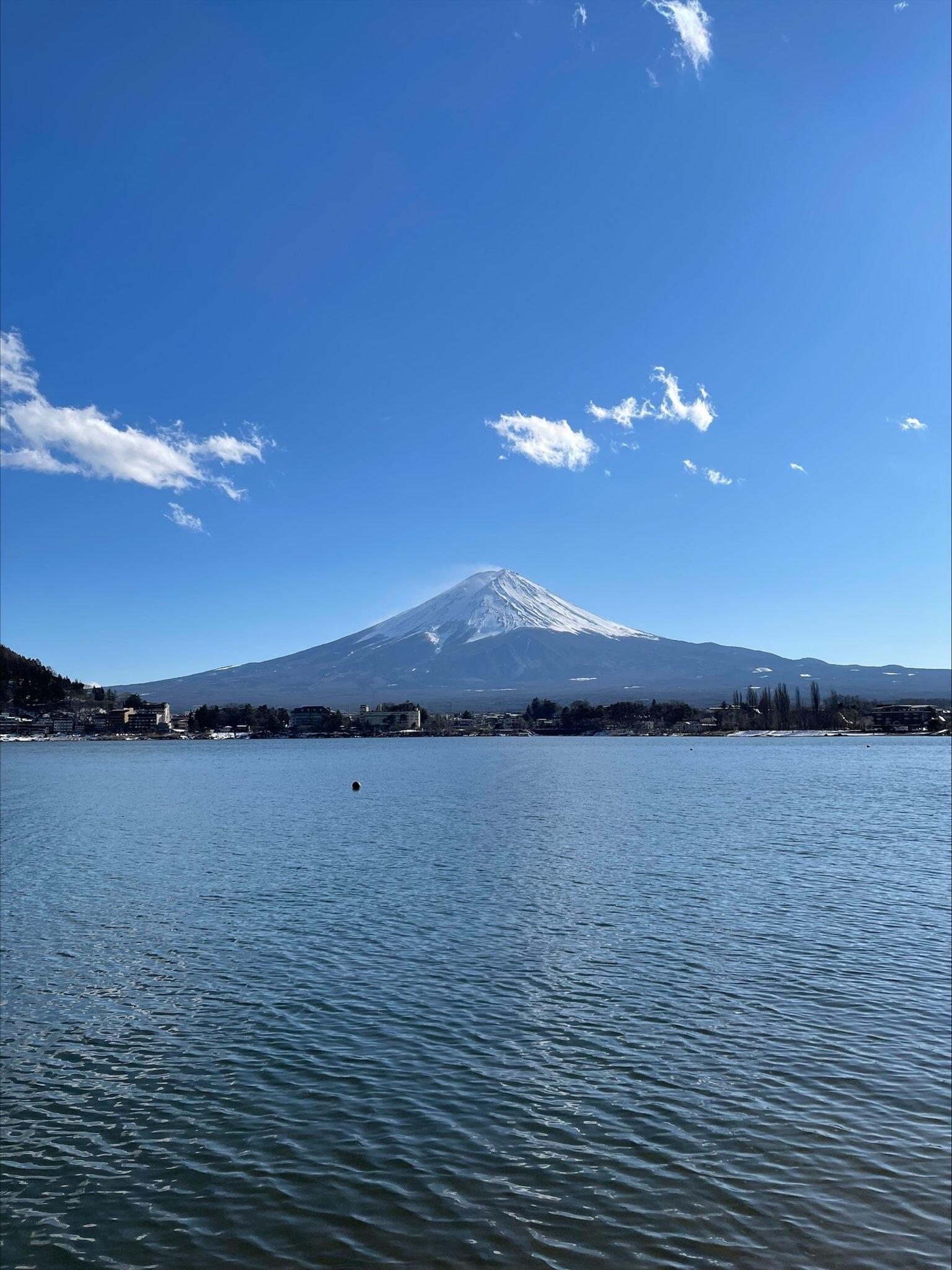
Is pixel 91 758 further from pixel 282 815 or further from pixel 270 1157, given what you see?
pixel 270 1157

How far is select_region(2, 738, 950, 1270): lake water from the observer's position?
965 cm

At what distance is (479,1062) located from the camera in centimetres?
1394

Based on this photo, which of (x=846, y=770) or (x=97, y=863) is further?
(x=846, y=770)

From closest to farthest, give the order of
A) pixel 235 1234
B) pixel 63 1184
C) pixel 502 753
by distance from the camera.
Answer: pixel 235 1234, pixel 63 1184, pixel 502 753

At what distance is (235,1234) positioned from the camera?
9.47 m

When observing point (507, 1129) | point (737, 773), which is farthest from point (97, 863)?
point (737, 773)

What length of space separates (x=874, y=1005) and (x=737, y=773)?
78.1 metres

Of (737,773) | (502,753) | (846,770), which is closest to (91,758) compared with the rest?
(502,753)

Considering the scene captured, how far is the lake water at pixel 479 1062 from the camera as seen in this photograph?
965 cm

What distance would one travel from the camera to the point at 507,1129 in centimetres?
1179

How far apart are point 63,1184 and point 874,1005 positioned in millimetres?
14194

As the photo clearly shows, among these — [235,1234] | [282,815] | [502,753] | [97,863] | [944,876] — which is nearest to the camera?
[235,1234]

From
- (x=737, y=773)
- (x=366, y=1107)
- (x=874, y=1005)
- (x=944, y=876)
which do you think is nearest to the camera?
(x=366, y=1107)

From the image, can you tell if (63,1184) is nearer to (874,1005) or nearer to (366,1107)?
(366,1107)
